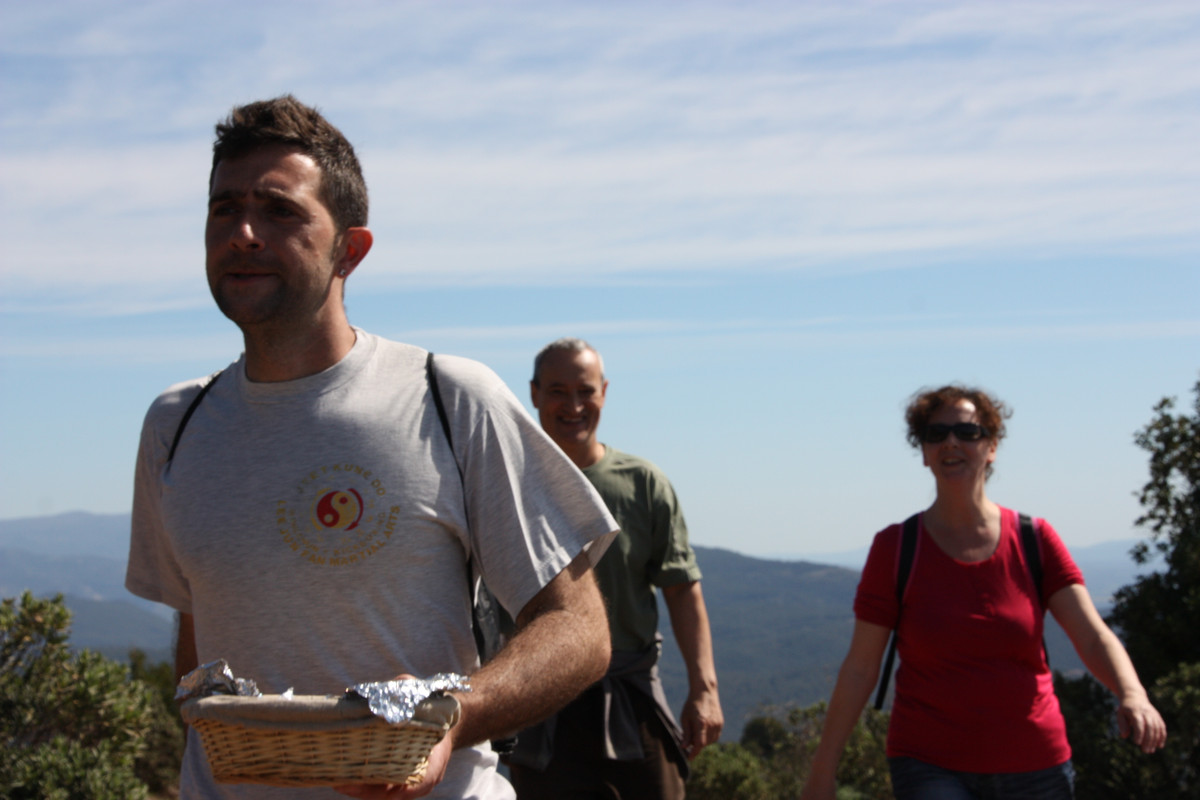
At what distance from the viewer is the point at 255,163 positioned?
2.36 meters

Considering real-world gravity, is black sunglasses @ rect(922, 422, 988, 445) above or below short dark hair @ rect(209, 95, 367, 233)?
below

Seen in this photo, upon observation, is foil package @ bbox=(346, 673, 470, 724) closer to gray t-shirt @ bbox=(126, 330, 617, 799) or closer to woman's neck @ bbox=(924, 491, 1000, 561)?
gray t-shirt @ bbox=(126, 330, 617, 799)

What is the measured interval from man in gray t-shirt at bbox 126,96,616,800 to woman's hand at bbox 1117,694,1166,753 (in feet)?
8.53

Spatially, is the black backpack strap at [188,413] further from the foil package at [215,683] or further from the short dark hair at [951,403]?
the short dark hair at [951,403]

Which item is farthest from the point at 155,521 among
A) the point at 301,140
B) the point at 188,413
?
the point at 301,140

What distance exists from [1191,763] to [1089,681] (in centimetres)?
603

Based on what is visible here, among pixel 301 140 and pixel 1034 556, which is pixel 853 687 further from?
pixel 301 140

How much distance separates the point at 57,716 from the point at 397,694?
8.58 m

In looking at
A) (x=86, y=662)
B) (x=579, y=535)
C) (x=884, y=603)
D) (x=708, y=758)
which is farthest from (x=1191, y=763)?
(x=579, y=535)

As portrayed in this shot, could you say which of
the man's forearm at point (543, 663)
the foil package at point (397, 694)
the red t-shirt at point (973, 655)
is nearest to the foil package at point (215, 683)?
the foil package at point (397, 694)

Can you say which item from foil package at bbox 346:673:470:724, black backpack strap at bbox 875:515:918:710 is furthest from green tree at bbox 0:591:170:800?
foil package at bbox 346:673:470:724

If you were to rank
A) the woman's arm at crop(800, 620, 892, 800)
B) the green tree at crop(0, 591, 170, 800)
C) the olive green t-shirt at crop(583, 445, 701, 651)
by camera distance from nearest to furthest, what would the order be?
the woman's arm at crop(800, 620, 892, 800)
the olive green t-shirt at crop(583, 445, 701, 651)
the green tree at crop(0, 591, 170, 800)

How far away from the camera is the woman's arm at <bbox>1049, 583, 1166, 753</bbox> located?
4.02 meters

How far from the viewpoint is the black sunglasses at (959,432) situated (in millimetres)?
4641
